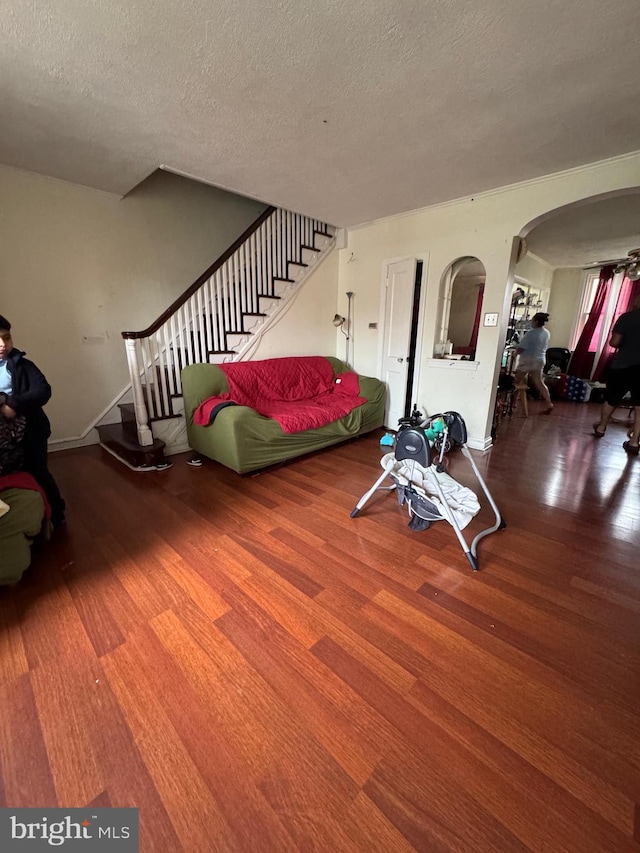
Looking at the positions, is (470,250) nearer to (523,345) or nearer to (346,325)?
(346,325)

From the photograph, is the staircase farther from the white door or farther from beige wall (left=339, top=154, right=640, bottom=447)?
the white door

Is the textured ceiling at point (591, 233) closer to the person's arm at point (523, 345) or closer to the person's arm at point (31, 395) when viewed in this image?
the person's arm at point (523, 345)

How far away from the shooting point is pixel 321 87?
1853mm

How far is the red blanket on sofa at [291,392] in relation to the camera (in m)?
3.09

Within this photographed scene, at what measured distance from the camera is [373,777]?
3.04 ft

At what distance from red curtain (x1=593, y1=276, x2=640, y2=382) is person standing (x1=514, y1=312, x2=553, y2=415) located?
6.55 feet

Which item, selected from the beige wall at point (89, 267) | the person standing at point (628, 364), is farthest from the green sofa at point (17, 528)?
the person standing at point (628, 364)

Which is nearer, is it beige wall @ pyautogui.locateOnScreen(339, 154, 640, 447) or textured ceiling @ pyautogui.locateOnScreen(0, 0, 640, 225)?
textured ceiling @ pyautogui.locateOnScreen(0, 0, 640, 225)

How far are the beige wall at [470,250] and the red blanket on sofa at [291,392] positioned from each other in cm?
74

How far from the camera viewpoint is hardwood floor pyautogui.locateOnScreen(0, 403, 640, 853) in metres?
0.86

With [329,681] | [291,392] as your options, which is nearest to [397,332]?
[291,392]

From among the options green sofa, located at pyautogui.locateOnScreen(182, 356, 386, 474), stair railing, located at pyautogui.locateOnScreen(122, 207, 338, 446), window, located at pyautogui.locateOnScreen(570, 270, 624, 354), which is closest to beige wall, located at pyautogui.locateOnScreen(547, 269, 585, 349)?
window, located at pyautogui.locateOnScreen(570, 270, 624, 354)

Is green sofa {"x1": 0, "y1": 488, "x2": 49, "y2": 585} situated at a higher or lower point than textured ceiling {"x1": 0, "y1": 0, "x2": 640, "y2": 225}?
lower

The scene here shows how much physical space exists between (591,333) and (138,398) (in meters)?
8.16
